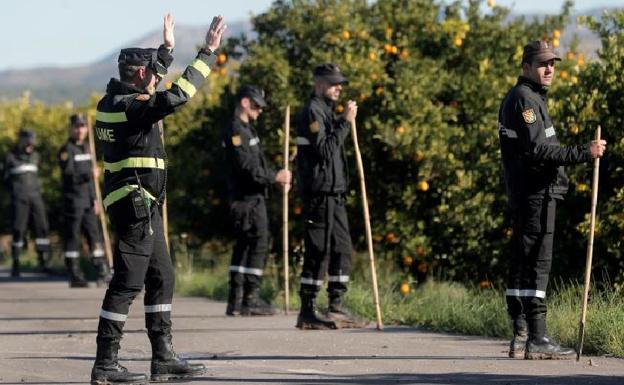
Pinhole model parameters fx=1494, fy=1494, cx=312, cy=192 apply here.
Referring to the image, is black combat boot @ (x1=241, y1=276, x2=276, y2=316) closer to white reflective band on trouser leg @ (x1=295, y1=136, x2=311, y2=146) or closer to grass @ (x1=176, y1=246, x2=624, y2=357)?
grass @ (x1=176, y1=246, x2=624, y2=357)

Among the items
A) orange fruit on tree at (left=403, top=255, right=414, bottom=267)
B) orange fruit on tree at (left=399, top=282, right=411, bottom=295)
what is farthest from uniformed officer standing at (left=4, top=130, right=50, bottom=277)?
orange fruit on tree at (left=399, top=282, right=411, bottom=295)

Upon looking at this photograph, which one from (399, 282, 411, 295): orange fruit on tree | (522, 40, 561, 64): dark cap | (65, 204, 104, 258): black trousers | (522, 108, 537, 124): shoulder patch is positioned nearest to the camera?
(522, 108, 537, 124): shoulder patch

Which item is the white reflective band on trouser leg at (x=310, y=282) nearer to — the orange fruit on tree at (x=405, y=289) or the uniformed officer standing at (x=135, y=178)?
the orange fruit on tree at (x=405, y=289)

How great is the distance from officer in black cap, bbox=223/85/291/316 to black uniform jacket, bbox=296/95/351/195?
1.03 metres

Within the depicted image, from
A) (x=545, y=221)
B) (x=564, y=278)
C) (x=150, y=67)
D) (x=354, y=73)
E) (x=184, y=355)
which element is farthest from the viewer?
(x=354, y=73)

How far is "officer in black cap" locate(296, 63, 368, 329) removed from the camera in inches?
500

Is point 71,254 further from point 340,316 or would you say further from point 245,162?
point 340,316

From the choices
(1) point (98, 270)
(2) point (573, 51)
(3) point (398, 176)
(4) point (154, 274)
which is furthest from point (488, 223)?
(1) point (98, 270)

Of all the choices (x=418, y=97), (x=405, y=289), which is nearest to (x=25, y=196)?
(x=418, y=97)

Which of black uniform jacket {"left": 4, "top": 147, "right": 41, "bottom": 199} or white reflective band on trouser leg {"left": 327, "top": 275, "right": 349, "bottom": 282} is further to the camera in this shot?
black uniform jacket {"left": 4, "top": 147, "right": 41, "bottom": 199}

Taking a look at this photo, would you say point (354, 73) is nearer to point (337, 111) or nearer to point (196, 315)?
point (337, 111)

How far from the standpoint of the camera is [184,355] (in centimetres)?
1121

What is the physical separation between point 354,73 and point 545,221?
606cm

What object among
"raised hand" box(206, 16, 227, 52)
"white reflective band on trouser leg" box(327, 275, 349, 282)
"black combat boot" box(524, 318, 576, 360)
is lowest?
"black combat boot" box(524, 318, 576, 360)
